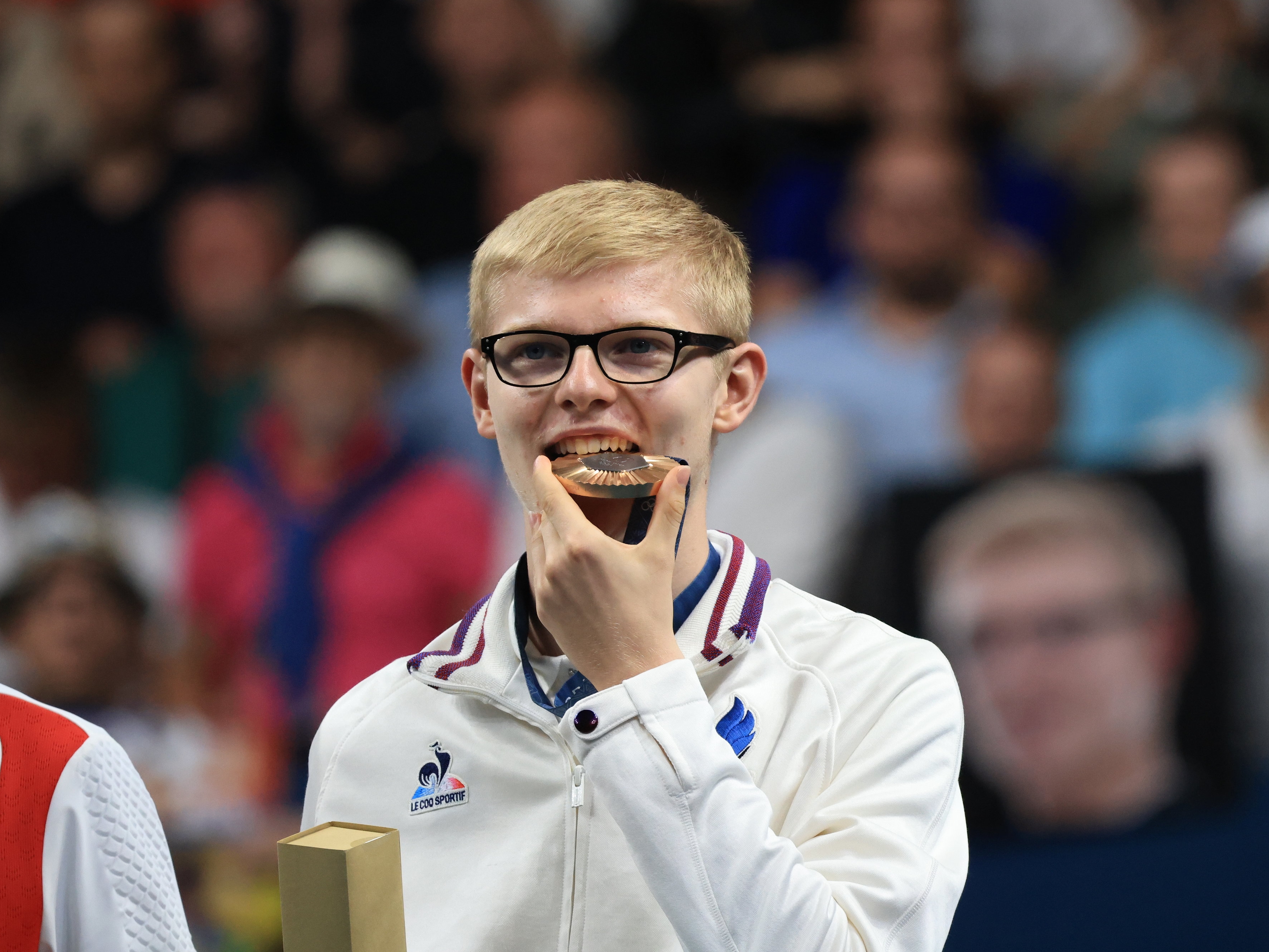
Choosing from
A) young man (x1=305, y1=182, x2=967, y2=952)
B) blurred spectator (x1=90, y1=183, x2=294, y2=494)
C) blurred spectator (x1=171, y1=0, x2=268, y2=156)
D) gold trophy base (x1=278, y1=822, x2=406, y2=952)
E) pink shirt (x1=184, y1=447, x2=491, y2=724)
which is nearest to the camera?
gold trophy base (x1=278, y1=822, x2=406, y2=952)

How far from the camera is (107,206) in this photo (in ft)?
19.5

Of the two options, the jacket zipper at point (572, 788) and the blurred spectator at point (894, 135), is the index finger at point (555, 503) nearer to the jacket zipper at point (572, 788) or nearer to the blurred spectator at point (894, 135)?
the jacket zipper at point (572, 788)

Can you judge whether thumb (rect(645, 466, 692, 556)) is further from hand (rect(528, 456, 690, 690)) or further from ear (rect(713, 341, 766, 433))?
ear (rect(713, 341, 766, 433))

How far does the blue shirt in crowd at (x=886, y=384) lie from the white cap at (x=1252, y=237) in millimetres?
758

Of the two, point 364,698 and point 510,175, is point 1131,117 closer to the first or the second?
point 510,175

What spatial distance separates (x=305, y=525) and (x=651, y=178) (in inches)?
64.2

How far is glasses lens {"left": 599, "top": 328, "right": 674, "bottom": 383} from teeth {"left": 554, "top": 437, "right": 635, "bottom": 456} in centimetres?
6

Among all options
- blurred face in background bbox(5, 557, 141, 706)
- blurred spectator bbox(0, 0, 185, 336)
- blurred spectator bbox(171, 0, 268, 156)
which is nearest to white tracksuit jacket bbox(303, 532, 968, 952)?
blurred face in background bbox(5, 557, 141, 706)

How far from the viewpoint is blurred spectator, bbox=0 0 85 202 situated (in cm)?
624

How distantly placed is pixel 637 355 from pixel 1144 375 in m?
3.38

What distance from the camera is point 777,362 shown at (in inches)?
189

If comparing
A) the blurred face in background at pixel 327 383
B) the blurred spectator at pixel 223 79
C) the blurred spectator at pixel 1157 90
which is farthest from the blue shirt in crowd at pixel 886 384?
the blurred spectator at pixel 223 79

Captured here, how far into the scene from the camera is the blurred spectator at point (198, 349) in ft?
18.5

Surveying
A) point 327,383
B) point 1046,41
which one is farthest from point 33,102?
point 1046,41
